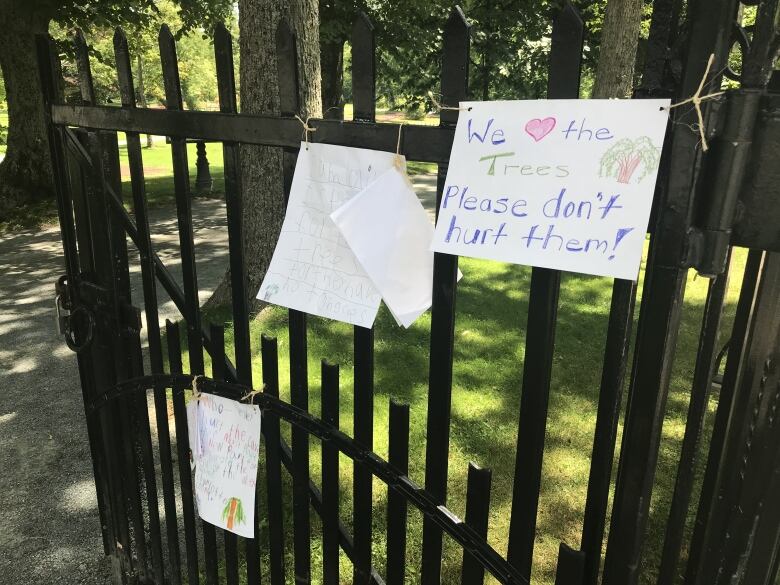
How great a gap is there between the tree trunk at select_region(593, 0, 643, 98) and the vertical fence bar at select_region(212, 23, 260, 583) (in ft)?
28.9

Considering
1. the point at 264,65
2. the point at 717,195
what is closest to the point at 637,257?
the point at 717,195

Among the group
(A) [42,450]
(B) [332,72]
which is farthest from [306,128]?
(B) [332,72]

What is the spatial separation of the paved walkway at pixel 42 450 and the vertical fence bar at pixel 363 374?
1.72m

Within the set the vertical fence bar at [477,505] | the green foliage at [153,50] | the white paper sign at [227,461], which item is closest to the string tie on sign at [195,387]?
the white paper sign at [227,461]

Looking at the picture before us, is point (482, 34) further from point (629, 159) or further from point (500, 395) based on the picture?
point (629, 159)

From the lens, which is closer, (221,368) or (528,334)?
(528,334)

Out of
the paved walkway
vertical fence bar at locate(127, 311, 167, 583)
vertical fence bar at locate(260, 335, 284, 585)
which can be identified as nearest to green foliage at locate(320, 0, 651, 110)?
the paved walkway

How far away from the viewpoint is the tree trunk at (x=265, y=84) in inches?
182

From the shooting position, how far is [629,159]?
100 centimetres

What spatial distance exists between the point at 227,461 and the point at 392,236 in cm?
107

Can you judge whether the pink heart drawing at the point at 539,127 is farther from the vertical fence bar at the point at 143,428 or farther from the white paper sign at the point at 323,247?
the vertical fence bar at the point at 143,428

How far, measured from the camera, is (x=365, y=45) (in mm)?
1337

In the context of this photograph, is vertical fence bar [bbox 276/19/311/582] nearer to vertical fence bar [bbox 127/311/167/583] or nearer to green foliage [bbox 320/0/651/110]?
vertical fence bar [bbox 127/311/167/583]

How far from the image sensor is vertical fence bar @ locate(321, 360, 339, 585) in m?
1.65
